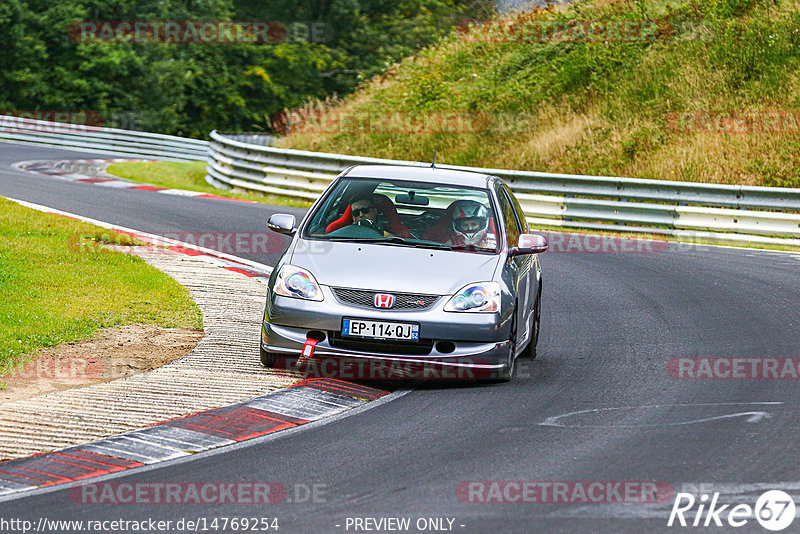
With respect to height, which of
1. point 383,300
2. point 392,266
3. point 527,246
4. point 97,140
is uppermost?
point 97,140

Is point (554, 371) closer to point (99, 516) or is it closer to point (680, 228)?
point (99, 516)

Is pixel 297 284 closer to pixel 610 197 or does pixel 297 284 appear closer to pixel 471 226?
pixel 471 226

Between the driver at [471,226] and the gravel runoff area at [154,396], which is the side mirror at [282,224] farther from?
the driver at [471,226]

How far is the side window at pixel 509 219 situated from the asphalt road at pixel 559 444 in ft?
3.66

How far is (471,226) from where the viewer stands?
32.2 ft

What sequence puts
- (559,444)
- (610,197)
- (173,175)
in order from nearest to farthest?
(559,444) < (610,197) < (173,175)

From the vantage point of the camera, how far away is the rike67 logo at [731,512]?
5.72 metres

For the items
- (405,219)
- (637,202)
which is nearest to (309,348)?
(405,219)

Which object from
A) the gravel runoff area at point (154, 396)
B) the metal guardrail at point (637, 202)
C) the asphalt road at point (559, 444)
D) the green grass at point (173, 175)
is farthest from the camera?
the green grass at point (173, 175)

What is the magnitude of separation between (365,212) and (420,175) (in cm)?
66

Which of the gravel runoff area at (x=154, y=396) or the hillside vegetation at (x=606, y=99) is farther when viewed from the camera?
the hillside vegetation at (x=606, y=99)

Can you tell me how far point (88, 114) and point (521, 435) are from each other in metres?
41.4

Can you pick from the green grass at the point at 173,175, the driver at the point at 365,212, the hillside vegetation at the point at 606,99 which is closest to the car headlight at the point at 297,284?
the driver at the point at 365,212

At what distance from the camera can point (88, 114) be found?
46.0 m
